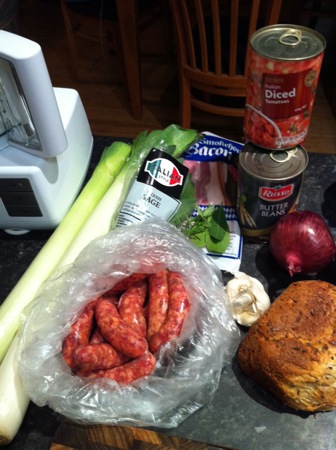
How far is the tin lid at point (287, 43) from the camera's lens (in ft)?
2.32

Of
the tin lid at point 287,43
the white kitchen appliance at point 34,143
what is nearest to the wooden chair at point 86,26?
the white kitchen appliance at point 34,143

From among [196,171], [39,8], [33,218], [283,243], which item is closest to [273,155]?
[283,243]

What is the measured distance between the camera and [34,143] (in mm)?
825

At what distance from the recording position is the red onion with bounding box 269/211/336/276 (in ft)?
2.58

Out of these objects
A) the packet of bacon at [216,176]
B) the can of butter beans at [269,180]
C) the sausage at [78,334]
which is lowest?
the packet of bacon at [216,176]

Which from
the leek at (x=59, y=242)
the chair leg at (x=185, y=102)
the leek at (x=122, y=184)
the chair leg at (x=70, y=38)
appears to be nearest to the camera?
the leek at (x=59, y=242)

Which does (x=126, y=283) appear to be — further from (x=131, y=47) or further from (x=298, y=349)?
(x=131, y=47)

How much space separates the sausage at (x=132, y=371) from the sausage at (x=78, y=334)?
0.14 feet

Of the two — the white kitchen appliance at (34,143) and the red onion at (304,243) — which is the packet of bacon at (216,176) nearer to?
the red onion at (304,243)

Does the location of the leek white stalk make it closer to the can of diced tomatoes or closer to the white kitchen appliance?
the white kitchen appliance

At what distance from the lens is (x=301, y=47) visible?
0.73 metres

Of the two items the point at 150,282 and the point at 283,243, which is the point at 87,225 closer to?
the point at 150,282

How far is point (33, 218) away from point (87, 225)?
120mm

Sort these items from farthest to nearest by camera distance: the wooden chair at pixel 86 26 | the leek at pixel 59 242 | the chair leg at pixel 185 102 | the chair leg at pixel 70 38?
the chair leg at pixel 70 38, the wooden chair at pixel 86 26, the chair leg at pixel 185 102, the leek at pixel 59 242
